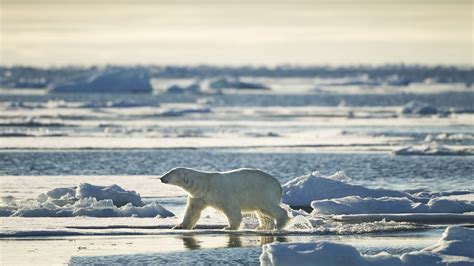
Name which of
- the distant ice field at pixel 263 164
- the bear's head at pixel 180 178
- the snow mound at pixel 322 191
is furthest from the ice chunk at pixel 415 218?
the distant ice field at pixel 263 164

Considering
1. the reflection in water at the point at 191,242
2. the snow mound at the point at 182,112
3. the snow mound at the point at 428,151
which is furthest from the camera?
the snow mound at the point at 182,112

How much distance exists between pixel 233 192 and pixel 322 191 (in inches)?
121

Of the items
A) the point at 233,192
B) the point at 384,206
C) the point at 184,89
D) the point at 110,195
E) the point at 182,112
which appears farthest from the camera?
the point at 184,89

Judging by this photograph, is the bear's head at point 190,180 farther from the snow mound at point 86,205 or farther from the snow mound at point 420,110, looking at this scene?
the snow mound at point 420,110

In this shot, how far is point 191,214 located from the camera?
46.7ft

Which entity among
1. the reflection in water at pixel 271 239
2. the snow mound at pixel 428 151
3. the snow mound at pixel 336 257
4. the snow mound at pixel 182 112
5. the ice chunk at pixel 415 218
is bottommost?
the reflection in water at pixel 271 239

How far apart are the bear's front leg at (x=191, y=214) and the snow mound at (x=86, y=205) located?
1.09 meters

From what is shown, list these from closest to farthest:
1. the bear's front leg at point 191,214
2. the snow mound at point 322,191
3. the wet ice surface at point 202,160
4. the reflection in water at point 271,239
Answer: the wet ice surface at point 202,160, the reflection in water at point 271,239, the bear's front leg at point 191,214, the snow mound at point 322,191

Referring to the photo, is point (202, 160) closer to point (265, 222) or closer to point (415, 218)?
point (415, 218)

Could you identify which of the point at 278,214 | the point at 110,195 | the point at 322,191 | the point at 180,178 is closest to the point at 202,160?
the point at 322,191

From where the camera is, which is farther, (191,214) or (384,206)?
(384,206)

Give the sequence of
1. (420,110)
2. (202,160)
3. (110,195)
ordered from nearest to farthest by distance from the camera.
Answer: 1. (110,195)
2. (202,160)
3. (420,110)

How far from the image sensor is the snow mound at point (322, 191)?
1698 cm

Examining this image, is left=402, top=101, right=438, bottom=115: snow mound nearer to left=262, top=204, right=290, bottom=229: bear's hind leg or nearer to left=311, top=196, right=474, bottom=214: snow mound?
left=311, top=196, right=474, bottom=214: snow mound
